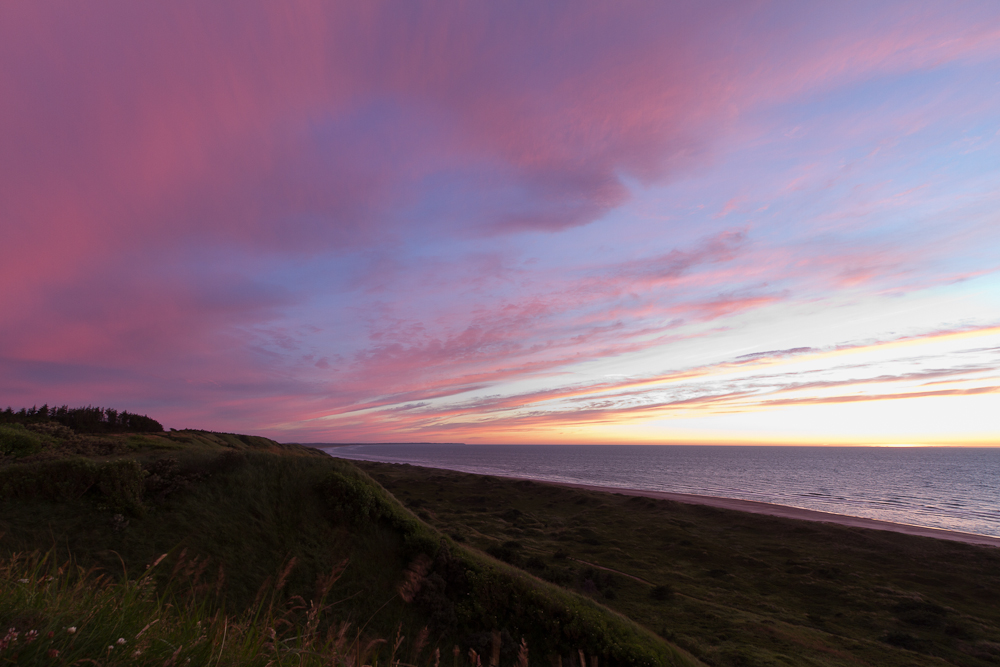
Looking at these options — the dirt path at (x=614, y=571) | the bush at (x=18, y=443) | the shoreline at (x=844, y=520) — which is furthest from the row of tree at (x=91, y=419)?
the shoreline at (x=844, y=520)

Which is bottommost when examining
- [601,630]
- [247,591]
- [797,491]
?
[797,491]

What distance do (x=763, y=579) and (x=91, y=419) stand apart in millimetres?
76426

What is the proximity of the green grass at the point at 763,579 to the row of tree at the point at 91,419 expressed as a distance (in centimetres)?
3977

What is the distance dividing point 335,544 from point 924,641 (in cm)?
3109

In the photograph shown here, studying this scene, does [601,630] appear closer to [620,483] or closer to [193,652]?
[193,652]

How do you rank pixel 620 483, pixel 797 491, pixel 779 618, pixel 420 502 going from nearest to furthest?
pixel 779 618, pixel 420 502, pixel 797 491, pixel 620 483

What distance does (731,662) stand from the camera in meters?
18.5

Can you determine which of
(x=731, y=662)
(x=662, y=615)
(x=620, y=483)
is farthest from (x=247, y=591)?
(x=620, y=483)

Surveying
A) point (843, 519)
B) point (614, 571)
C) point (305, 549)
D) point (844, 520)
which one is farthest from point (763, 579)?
point (843, 519)

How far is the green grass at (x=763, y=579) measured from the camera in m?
22.3

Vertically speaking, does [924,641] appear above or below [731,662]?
below

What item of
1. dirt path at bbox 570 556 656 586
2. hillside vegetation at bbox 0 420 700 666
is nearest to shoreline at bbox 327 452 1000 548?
dirt path at bbox 570 556 656 586

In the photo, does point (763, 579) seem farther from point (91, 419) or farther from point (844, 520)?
point (91, 419)

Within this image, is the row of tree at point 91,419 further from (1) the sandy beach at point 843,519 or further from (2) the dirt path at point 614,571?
(1) the sandy beach at point 843,519
